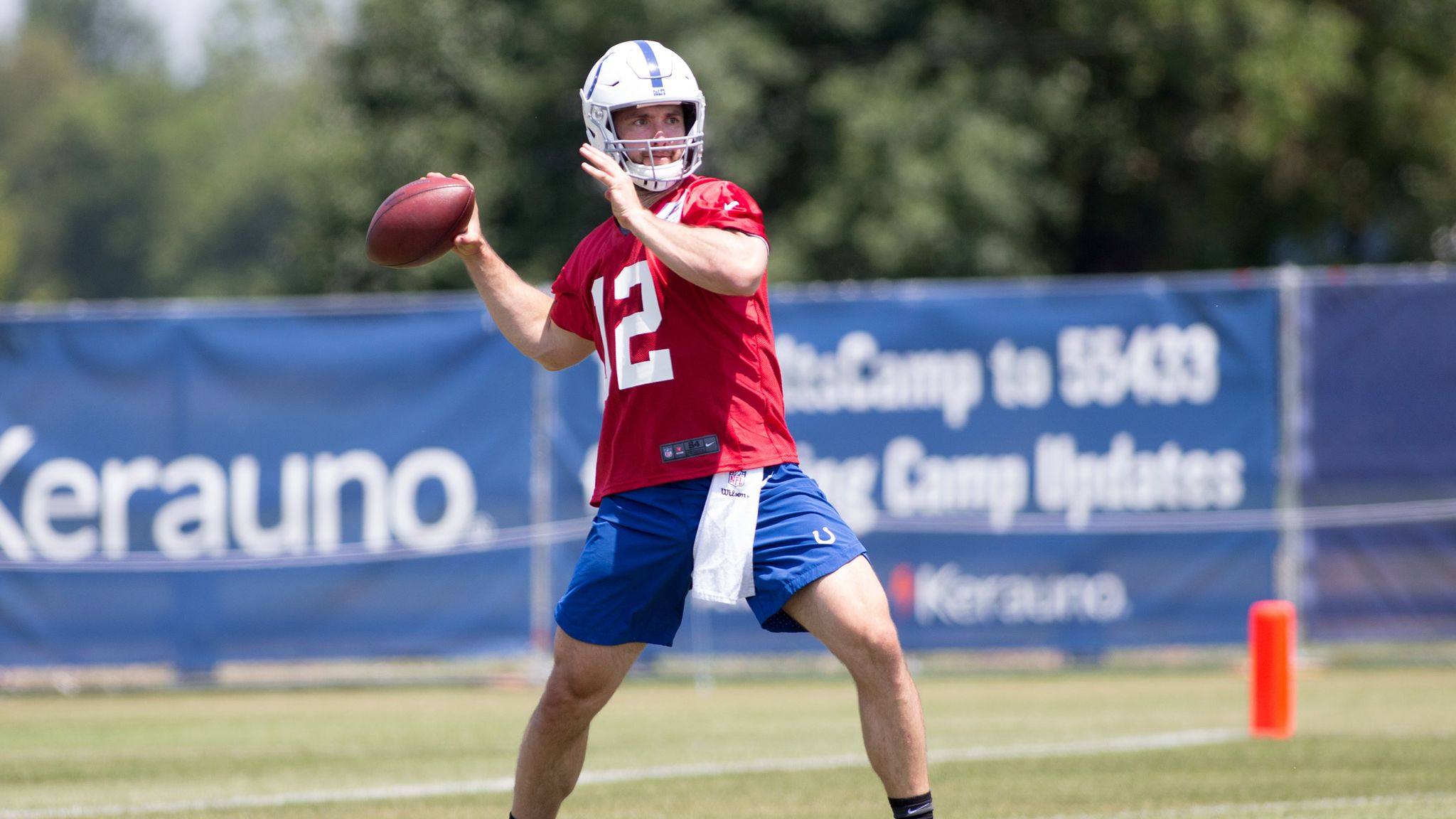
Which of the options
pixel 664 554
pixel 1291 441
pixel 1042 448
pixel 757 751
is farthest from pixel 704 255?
pixel 1291 441

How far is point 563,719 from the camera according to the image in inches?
206

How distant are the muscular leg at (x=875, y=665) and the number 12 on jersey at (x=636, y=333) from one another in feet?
2.54

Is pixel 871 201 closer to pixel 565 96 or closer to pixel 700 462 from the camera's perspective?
pixel 565 96

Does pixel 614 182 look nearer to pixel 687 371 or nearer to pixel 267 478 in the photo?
pixel 687 371

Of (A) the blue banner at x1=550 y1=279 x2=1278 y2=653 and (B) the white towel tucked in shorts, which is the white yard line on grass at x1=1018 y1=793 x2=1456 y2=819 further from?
(A) the blue banner at x1=550 y1=279 x2=1278 y2=653

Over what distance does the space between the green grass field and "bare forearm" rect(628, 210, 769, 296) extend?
267 cm

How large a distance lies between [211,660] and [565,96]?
1283 cm

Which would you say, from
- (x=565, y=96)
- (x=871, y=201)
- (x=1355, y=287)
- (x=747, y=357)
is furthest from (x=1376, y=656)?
(x=565, y=96)

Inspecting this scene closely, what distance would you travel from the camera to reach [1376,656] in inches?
484

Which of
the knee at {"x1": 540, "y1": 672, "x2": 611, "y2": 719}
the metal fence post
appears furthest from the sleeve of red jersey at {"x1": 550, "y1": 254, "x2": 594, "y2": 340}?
the metal fence post

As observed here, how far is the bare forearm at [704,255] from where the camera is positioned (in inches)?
194

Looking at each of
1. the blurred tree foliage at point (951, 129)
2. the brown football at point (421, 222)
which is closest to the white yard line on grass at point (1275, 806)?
the brown football at point (421, 222)

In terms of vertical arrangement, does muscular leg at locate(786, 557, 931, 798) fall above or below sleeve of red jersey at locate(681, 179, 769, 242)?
below

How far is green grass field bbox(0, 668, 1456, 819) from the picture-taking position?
23.4ft
